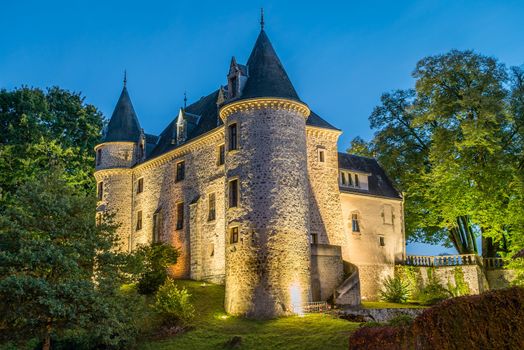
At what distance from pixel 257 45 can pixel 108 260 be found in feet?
51.0

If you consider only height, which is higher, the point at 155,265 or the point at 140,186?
the point at 140,186

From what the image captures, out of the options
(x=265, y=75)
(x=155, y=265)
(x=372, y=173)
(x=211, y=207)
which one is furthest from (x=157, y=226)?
(x=372, y=173)

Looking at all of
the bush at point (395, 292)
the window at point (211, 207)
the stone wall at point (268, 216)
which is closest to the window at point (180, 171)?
the window at point (211, 207)

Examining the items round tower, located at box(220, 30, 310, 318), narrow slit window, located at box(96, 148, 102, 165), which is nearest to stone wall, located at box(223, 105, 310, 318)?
round tower, located at box(220, 30, 310, 318)

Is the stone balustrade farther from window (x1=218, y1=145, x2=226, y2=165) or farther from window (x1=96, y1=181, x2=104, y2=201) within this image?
window (x1=96, y1=181, x2=104, y2=201)

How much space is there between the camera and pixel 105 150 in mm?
42906

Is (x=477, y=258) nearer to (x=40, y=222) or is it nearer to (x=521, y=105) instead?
(x=521, y=105)

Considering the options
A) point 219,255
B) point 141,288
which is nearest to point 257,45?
point 219,255

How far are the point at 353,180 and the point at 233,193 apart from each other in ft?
34.1

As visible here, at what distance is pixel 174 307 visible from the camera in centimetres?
2705

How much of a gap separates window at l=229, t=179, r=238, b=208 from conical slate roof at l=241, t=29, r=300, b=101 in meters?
4.32

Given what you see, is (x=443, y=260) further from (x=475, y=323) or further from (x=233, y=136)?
(x=475, y=323)

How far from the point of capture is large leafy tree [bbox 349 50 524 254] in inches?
1379

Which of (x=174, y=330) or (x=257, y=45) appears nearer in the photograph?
(x=174, y=330)
